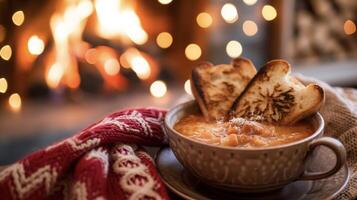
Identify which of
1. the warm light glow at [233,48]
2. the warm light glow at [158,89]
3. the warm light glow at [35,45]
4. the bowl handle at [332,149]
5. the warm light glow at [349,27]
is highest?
the bowl handle at [332,149]

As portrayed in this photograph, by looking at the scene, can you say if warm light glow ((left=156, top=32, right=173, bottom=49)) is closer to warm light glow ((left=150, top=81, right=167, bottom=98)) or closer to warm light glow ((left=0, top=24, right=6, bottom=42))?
warm light glow ((left=150, top=81, right=167, bottom=98))

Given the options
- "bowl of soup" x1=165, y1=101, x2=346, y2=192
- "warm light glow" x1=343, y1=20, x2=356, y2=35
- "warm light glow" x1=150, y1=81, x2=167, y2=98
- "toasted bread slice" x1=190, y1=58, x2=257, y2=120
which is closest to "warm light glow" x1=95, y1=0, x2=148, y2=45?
"warm light glow" x1=150, y1=81, x2=167, y2=98

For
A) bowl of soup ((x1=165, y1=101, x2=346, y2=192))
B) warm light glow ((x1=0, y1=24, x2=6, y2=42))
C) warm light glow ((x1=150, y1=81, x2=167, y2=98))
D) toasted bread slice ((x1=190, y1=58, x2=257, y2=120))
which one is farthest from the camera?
warm light glow ((x1=150, y1=81, x2=167, y2=98))

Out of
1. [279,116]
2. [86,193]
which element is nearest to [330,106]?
[279,116]

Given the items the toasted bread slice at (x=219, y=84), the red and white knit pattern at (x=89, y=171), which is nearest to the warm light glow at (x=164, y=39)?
the toasted bread slice at (x=219, y=84)

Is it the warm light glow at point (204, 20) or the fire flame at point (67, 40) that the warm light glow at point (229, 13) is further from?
the fire flame at point (67, 40)

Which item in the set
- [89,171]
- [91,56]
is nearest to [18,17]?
[91,56]

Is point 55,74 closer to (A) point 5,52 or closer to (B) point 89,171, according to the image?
(A) point 5,52
